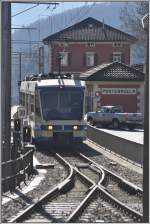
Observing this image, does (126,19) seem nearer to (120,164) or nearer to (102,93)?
(102,93)

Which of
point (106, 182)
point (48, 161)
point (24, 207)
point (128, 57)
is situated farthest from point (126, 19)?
point (24, 207)

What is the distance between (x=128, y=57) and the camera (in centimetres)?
6969

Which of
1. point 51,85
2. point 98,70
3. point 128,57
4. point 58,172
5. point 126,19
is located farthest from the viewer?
point 128,57

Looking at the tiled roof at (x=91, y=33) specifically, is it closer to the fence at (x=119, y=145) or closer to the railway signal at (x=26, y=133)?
the fence at (x=119, y=145)

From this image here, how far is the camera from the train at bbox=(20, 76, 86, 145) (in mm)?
26141

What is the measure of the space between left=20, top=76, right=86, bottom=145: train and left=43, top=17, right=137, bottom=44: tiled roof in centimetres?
4042

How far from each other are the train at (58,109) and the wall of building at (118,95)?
2536 cm

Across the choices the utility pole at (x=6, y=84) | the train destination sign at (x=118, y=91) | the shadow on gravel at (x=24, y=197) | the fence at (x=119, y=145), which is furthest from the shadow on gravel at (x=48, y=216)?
the train destination sign at (x=118, y=91)

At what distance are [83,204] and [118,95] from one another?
4028 cm

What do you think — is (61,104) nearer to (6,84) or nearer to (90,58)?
(6,84)

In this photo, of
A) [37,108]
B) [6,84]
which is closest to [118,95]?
[37,108]

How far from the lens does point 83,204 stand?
12391 millimetres

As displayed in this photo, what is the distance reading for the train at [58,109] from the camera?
26141 millimetres

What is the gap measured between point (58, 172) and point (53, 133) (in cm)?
686
